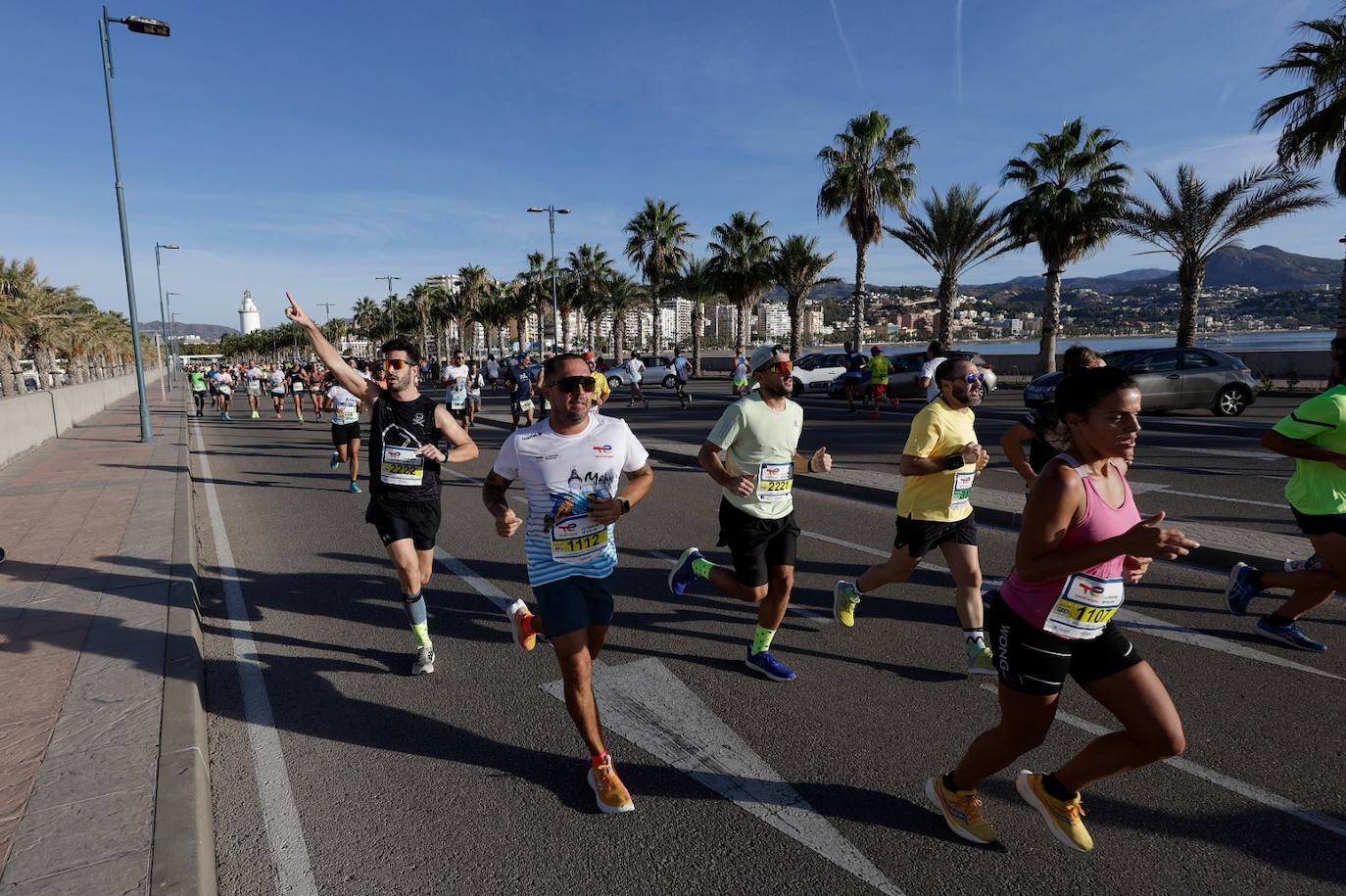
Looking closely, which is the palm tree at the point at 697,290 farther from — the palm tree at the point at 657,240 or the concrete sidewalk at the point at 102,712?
the concrete sidewalk at the point at 102,712

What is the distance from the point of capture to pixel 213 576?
6.69 metres

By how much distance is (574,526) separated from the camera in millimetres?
3201

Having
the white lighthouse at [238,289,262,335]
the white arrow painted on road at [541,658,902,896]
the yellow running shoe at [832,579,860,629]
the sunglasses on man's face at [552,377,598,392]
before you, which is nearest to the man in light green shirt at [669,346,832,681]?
the white arrow painted on road at [541,658,902,896]

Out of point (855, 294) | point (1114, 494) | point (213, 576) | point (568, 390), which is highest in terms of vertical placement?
point (855, 294)

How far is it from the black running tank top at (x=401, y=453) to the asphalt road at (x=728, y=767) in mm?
1049

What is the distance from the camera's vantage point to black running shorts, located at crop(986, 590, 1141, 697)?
248 centimetres

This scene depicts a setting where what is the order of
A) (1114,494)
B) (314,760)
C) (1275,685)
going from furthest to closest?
(1275,685), (314,760), (1114,494)

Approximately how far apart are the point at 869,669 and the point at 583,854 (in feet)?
6.99

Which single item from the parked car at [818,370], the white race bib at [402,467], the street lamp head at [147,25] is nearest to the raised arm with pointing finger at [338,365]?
the white race bib at [402,467]

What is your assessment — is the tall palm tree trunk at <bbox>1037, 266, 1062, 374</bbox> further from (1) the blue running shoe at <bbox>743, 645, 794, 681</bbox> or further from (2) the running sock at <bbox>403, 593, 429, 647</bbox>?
(2) the running sock at <bbox>403, 593, 429, 647</bbox>

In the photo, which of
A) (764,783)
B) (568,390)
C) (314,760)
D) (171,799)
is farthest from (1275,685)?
(171,799)

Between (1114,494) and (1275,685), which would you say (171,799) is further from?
(1275,685)

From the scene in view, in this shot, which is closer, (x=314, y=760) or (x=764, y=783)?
(x=764, y=783)

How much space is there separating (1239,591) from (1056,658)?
3386 mm
